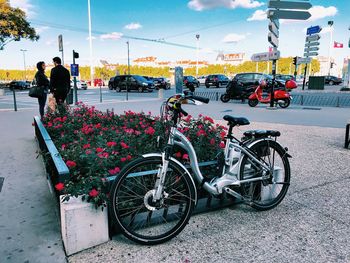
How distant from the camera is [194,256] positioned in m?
2.39

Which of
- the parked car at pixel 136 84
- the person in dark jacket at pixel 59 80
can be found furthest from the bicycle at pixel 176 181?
the parked car at pixel 136 84

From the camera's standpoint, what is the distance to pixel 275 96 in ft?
44.0

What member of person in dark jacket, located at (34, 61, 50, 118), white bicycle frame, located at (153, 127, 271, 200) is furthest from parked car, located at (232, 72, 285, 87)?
white bicycle frame, located at (153, 127, 271, 200)

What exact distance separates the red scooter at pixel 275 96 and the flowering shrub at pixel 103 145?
31.5 ft

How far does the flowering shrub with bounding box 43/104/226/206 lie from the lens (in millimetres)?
2465

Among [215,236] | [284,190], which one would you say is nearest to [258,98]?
[284,190]

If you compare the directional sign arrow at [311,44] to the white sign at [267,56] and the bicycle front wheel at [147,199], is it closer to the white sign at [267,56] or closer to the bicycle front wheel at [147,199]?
the white sign at [267,56]

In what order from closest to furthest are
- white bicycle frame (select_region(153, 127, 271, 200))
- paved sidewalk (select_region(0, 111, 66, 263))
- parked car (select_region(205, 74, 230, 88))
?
paved sidewalk (select_region(0, 111, 66, 263))
white bicycle frame (select_region(153, 127, 271, 200))
parked car (select_region(205, 74, 230, 88))

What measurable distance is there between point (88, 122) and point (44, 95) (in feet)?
13.0

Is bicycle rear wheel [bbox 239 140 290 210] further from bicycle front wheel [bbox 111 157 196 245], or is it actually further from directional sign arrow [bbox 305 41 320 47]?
directional sign arrow [bbox 305 41 320 47]

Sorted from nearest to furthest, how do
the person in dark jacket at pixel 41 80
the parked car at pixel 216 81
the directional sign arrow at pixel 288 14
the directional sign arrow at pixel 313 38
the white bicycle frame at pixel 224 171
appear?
the white bicycle frame at pixel 224 171
the person in dark jacket at pixel 41 80
the directional sign arrow at pixel 288 14
the directional sign arrow at pixel 313 38
the parked car at pixel 216 81

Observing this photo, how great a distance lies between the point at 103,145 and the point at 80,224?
43.3 inches

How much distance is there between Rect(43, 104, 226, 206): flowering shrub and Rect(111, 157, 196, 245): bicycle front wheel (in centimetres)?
18

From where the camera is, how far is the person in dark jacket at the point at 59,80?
7.73 metres
